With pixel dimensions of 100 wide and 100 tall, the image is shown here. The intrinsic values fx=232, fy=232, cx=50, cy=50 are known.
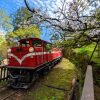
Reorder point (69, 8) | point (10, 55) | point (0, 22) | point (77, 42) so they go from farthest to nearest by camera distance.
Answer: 1. point (0, 22)
2. point (10, 55)
3. point (77, 42)
4. point (69, 8)

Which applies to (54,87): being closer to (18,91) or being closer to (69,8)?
(18,91)

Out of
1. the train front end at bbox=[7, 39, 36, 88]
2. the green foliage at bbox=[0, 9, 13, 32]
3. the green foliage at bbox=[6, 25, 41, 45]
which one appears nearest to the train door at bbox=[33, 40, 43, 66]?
the train front end at bbox=[7, 39, 36, 88]

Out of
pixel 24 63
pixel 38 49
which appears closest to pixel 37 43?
pixel 38 49

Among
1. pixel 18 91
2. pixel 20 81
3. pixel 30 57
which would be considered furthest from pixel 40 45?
pixel 18 91

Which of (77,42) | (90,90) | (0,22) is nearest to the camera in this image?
(90,90)

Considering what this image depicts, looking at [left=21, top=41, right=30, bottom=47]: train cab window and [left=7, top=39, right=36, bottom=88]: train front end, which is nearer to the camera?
[left=7, top=39, right=36, bottom=88]: train front end

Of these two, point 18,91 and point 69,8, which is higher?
point 69,8

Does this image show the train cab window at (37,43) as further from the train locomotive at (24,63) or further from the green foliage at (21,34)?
the green foliage at (21,34)

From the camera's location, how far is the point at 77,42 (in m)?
11.8

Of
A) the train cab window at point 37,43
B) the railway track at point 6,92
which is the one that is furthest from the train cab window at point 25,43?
the railway track at point 6,92

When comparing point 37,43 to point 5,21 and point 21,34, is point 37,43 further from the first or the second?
point 5,21

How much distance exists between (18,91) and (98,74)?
15.0ft

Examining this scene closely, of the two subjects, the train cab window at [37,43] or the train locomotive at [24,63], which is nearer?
the train locomotive at [24,63]

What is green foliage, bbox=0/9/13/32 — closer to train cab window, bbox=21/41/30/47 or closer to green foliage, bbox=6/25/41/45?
green foliage, bbox=6/25/41/45
